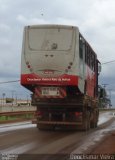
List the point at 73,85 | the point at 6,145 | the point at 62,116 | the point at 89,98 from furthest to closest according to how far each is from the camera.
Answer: the point at 89,98 → the point at 62,116 → the point at 73,85 → the point at 6,145

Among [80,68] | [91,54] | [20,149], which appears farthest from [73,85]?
[20,149]

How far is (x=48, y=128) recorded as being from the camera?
85.8 feet

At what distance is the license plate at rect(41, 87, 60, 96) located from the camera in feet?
77.0

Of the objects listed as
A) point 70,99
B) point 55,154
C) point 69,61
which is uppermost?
point 69,61

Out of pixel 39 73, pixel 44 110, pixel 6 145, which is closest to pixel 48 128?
pixel 44 110

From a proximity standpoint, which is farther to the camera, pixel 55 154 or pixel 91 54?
pixel 91 54

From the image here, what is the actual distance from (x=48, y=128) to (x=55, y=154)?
11.4 m

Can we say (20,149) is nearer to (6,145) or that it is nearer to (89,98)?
(6,145)

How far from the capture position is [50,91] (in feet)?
77.5

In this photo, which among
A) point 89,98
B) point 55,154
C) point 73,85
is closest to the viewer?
point 55,154

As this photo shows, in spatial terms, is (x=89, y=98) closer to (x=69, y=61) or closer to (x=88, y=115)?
(x=88, y=115)

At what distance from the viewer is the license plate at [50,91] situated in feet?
77.0

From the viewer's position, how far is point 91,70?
94.2ft

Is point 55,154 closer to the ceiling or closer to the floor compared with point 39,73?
closer to the floor
